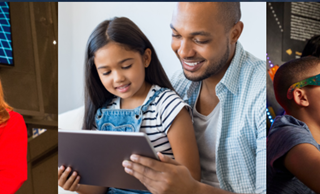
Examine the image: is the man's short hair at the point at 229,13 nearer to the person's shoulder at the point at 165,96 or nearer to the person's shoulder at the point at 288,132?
the person's shoulder at the point at 165,96

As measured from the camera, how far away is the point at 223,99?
147cm

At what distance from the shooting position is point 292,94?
1.49m

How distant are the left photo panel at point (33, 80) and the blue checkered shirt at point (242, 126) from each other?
908 mm

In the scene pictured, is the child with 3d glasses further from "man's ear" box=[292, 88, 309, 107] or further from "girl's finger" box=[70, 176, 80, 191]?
"girl's finger" box=[70, 176, 80, 191]

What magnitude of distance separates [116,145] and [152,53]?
19.4 inches

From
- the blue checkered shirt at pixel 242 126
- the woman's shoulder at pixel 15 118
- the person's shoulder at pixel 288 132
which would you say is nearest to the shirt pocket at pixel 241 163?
the blue checkered shirt at pixel 242 126

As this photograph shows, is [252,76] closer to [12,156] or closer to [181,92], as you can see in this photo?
[181,92]

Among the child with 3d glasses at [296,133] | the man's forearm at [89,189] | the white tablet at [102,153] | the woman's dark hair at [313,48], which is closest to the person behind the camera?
the white tablet at [102,153]

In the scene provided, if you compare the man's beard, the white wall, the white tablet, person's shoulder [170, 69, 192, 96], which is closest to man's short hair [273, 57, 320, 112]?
the white wall

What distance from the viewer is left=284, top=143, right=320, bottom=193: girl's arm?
1.37 m

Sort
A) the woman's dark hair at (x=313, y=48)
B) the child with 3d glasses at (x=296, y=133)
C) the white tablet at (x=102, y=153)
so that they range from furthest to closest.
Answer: the woman's dark hair at (x=313, y=48) → the child with 3d glasses at (x=296, y=133) → the white tablet at (x=102, y=153)

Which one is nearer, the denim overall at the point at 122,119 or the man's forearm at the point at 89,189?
the denim overall at the point at 122,119

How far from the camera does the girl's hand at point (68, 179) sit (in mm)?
1524

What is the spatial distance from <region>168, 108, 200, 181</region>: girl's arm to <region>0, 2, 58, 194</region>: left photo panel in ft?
2.25
